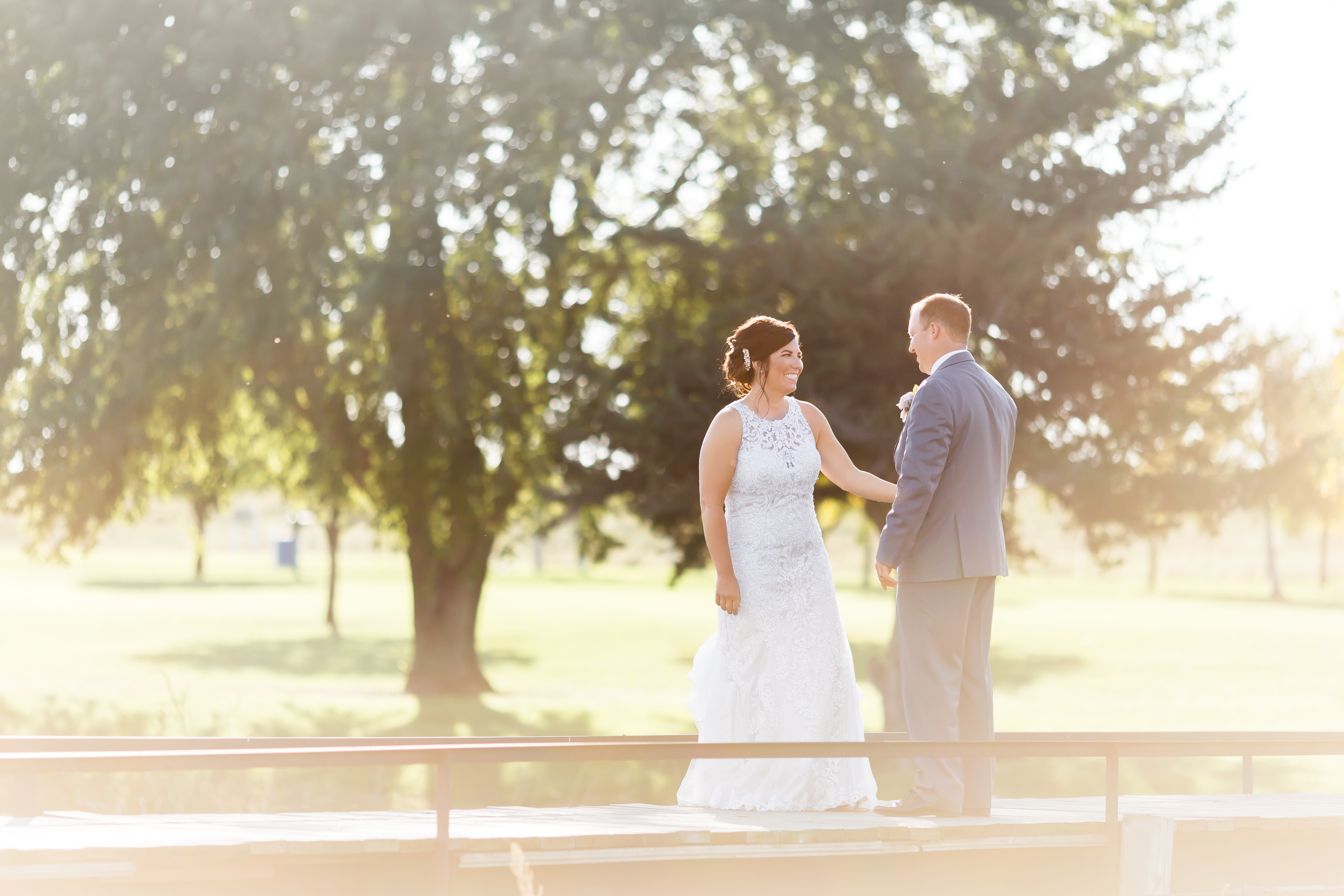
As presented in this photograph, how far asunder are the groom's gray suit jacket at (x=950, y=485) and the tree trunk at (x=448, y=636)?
1533 cm

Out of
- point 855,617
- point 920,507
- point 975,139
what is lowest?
point 855,617

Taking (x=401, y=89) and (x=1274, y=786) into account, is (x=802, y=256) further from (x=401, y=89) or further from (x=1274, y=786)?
(x=1274, y=786)

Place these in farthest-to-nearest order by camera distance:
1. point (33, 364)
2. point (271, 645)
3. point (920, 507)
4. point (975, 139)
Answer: point (271, 645) → point (33, 364) → point (975, 139) → point (920, 507)

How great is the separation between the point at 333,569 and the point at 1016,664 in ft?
A: 56.7

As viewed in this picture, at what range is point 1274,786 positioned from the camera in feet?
49.9

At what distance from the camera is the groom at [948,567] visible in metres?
4.87

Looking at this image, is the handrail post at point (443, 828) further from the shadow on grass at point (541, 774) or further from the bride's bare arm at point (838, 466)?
the shadow on grass at point (541, 774)

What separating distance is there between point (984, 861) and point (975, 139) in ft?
37.3

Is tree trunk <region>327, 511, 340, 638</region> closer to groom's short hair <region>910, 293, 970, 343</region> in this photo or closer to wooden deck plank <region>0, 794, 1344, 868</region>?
wooden deck plank <region>0, 794, 1344, 868</region>

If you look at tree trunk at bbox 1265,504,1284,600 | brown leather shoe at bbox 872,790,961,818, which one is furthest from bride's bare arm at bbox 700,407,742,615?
tree trunk at bbox 1265,504,1284,600

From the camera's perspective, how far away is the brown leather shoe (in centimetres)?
488

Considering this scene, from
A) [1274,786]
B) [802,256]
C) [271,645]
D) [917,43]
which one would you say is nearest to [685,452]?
[802,256]

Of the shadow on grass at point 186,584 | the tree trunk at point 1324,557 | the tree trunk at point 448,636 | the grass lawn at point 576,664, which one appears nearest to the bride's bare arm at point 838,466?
the grass lawn at point 576,664

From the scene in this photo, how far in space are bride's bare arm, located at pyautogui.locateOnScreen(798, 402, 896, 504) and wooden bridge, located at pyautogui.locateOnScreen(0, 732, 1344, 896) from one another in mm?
1152
